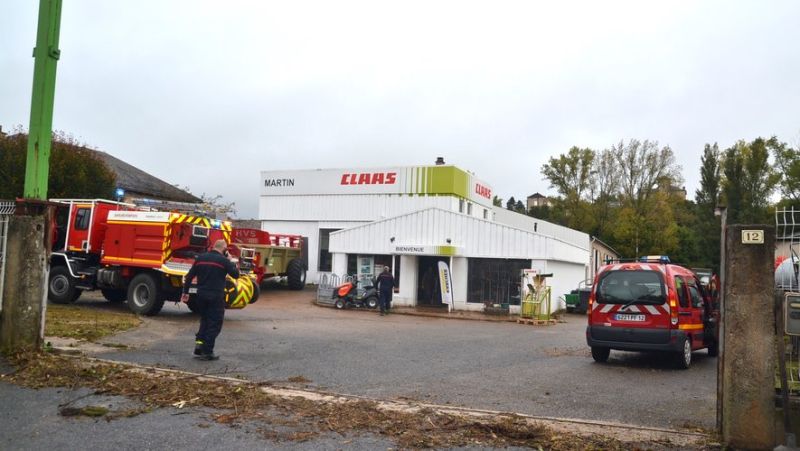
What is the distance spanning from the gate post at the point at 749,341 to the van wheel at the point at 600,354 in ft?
18.5

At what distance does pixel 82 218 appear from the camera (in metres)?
16.2

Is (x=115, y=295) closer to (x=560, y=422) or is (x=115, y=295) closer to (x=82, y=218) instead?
(x=82, y=218)

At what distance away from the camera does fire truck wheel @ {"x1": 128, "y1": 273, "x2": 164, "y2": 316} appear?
14.9 m

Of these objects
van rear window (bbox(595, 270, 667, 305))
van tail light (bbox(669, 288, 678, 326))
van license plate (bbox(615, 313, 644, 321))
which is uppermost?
van rear window (bbox(595, 270, 667, 305))

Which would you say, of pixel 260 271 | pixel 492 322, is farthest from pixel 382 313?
pixel 260 271

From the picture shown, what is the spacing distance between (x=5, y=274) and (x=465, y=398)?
20.8 ft

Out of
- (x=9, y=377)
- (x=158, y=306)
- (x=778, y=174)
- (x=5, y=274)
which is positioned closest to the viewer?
(x=9, y=377)

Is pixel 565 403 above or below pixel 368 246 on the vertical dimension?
below

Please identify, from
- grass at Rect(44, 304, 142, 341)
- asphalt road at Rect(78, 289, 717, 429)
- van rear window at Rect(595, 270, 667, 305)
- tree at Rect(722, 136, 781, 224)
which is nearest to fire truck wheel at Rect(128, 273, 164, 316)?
grass at Rect(44, 304, 142, 341)

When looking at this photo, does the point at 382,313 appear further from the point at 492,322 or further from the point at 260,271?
the point at 260,271

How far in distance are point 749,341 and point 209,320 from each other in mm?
7300

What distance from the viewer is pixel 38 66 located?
27.8 ft

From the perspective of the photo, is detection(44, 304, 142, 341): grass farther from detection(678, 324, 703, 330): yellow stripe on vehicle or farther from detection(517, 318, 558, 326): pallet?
detection(517, 318, 558, 326): pallet

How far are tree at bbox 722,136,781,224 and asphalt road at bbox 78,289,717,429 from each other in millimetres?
41881
